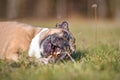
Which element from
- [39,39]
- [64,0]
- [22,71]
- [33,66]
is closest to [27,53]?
[39,39]

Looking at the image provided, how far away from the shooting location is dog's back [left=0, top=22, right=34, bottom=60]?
26.5 feet

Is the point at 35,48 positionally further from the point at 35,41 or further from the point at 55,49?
the point at 55,49

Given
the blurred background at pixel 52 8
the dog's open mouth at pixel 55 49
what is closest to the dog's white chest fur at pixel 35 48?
the dog's open mouth at pixel 55 49

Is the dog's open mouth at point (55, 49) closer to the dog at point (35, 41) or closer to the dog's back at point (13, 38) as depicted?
the dog at point (35, 41)

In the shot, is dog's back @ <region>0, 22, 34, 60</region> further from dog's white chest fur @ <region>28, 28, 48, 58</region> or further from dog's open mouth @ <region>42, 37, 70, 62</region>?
dog's open mouth @ <region>42, 37, 70, 62</region>

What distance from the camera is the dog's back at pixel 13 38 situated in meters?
8.07

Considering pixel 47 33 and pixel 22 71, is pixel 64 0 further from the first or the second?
pixel 22 71

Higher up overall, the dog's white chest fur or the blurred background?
the blurred background

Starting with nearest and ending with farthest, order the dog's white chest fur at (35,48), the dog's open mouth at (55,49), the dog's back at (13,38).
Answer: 1. the dog's open mouth at (55,49)
2. the dog's white chest fur at (35,48)
3. the dog's back at (13,38)

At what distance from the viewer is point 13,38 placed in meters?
8.19

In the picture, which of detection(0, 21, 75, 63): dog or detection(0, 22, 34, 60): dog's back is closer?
detection(0, 21, 75, 63): dog

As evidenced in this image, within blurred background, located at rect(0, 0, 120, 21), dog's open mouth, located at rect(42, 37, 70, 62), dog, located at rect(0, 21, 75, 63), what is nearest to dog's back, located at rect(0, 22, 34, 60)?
dog, located at rect(0, 21, 75, 63)

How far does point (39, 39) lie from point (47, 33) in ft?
0.62

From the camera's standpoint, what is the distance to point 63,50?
7816 millimetres
